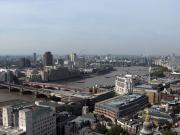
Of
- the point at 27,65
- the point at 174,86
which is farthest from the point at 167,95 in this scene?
the point at 27,65

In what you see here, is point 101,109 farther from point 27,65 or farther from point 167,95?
point 27,65

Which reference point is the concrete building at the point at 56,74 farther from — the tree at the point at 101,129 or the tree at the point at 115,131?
the tree at the point at 115,131

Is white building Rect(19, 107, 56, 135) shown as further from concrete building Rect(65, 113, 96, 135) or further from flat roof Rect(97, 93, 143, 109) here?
flat roof Rect(97, 93, 143, 109)

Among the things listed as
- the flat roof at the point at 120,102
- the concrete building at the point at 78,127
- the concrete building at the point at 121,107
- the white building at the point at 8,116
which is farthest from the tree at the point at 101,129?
the white building at the point at 8,116

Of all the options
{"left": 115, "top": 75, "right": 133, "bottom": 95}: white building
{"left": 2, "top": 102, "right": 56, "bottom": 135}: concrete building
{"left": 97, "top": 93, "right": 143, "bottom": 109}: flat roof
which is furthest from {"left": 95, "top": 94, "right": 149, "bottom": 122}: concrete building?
{"left": 115, "top": 75, "right": 133, "bottom": 95}: white building

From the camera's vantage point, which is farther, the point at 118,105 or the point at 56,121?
the point at 118,105

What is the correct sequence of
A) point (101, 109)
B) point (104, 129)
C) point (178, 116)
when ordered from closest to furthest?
point (104, 129)
point (178, 116)
point (101, 109)

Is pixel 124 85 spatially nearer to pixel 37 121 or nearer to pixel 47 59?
pixel 37 121

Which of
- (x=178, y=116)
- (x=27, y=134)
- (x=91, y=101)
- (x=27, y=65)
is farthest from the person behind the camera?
(x=27, y=65)

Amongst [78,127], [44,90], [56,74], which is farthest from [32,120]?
[56,74]
